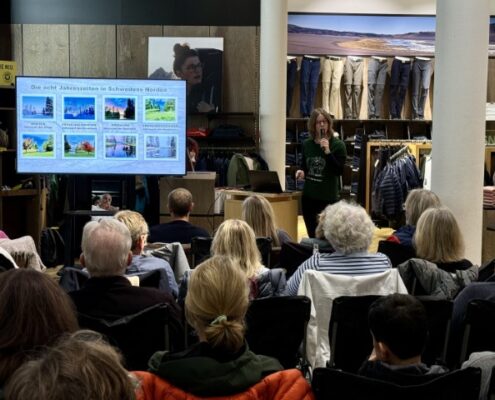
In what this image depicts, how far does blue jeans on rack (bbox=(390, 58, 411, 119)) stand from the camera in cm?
1288

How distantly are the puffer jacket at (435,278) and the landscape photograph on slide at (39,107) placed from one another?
3.42 metres

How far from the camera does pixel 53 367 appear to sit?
3.82 feet

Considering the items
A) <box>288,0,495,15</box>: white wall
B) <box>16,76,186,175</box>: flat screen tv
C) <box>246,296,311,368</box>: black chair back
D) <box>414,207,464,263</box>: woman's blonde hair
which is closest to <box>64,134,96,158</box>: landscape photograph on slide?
<box>16,76,186,175</box>: flat screen tv

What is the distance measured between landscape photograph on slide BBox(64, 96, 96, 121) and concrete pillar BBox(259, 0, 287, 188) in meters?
4.38

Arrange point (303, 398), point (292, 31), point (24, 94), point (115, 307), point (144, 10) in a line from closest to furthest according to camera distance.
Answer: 1. point (303, 398)
2. point (115, 307)
3. point (24, 94)
4. point (144, 10)
5. point (292, 31)

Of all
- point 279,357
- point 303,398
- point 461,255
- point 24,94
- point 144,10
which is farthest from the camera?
point 144,10

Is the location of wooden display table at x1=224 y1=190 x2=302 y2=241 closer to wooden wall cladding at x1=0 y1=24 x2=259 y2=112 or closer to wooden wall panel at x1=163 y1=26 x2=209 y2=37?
wooden wall cladding at x1=0 y1=24 x2=259 y2=112

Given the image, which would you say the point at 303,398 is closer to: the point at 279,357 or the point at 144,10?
the point at 279,357

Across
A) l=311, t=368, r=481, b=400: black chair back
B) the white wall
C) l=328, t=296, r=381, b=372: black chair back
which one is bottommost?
l=328, t=296, r=381, b=372: black chair back

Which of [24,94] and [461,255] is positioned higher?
[24,94]

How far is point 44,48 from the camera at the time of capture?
11.8m

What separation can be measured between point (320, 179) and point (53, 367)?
5951 millimetres

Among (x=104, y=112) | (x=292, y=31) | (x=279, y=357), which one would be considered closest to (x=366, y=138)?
(x=292, y=31)

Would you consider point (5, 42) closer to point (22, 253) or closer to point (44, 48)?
point (44, 48)
